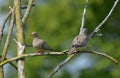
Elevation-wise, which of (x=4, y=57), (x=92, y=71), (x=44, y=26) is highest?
(x=4, y=57)

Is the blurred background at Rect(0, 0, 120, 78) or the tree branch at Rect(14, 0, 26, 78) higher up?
the tree branch at Rect(14, 0, 26, 78)

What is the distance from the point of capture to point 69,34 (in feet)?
39.8

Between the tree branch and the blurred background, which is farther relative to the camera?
the blurred background

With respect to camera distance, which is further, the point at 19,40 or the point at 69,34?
the point at 69,34

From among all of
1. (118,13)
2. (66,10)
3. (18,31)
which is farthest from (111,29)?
(18,31)

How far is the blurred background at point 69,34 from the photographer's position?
11.7 meters

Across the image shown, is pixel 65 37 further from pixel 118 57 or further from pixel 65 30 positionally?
pixel 118 57

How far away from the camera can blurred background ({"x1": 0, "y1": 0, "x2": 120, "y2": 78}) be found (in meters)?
11.7

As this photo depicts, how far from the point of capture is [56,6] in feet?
39.9

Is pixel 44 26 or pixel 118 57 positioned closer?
pixel 118 57

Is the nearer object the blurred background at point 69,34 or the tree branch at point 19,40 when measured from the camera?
the tree branch at point 19,40

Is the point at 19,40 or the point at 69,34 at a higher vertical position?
the point at 19,40

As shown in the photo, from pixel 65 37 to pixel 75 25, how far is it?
12.7 inches

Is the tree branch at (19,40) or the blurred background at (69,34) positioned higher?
the tree branch at (19,40)
